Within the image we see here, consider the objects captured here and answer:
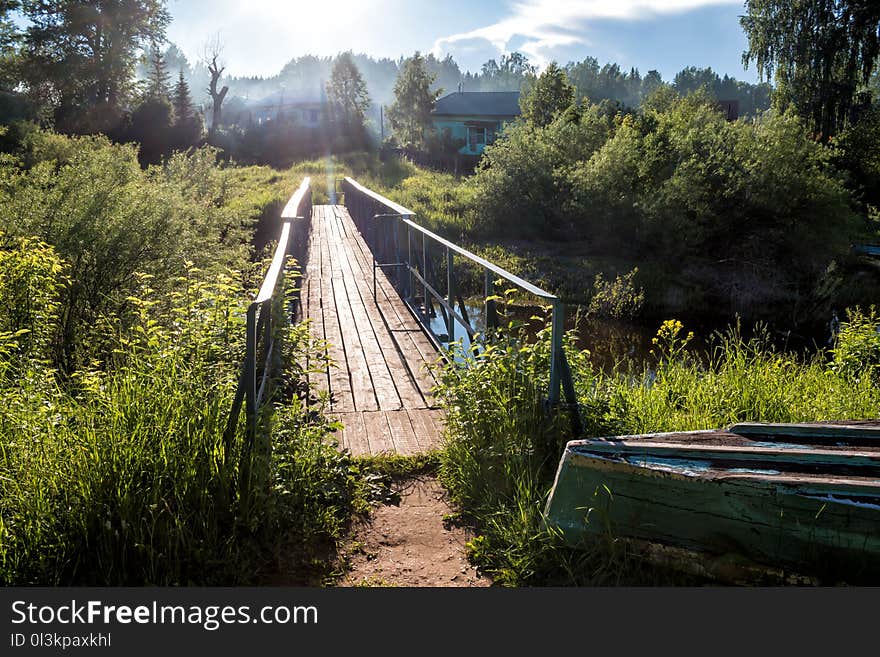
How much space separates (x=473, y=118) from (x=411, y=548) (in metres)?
45.6

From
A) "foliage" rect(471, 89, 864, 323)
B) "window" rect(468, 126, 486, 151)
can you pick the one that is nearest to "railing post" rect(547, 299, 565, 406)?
"foliage" rect(471, 89, 864, 323)

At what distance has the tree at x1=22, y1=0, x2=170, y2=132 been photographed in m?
34.3

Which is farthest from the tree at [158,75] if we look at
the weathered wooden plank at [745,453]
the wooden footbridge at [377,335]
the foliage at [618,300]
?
the weathered wooden plank at [745,453]

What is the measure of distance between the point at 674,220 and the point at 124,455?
45.1 feet

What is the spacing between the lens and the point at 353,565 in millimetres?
2865

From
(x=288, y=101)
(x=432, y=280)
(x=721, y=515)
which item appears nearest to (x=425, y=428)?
(x=721, y=515)

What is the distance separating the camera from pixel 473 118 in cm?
4550

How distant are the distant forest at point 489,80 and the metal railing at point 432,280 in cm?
6314

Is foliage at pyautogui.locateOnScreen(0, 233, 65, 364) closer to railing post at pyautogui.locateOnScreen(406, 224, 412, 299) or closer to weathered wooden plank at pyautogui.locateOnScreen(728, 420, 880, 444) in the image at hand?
railing post at pyautogui.locateOnScreen(406, 224, 412, 299)

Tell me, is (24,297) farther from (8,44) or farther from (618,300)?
(8,44)

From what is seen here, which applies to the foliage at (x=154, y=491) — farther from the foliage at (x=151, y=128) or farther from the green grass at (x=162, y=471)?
the foliage at (x=151, y=128)

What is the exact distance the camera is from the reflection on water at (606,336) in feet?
32.6
